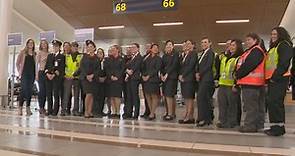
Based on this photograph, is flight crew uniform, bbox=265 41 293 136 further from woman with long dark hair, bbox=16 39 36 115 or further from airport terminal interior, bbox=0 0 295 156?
Result: woman with long dark hair, bbox=16 39 36 115

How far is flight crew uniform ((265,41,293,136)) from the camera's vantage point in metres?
4.70

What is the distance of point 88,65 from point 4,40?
15.9 feet

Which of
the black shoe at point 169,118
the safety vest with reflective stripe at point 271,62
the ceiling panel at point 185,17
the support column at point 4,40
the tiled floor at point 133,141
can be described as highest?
the ceiling panel at point 185,17

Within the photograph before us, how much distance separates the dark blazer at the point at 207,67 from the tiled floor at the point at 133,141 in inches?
35.1

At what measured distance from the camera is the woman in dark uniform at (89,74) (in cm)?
693

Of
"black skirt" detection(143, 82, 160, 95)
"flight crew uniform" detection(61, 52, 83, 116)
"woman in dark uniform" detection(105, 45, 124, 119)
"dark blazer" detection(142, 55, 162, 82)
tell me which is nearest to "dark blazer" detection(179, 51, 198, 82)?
"dark blazer" detection(142, 55, 162, 82)

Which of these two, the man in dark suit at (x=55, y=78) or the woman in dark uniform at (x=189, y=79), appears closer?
the woman in dark uniform at (x=189, y=79)

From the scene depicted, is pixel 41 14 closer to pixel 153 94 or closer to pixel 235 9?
pixel 235 9

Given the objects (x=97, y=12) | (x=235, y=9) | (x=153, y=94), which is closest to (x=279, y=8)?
(x=235, y=9)

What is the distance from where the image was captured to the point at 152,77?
269 inches

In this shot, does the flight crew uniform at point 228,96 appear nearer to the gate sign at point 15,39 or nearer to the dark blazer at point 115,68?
the dark blazer at point 115,68

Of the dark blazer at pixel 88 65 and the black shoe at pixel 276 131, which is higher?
the dark blazer at pixel 88 65

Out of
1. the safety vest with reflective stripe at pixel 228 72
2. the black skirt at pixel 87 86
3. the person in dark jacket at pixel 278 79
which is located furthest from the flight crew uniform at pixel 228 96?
the black skirt at pixel 87 86

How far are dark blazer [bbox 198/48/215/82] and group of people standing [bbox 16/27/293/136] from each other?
2cm
